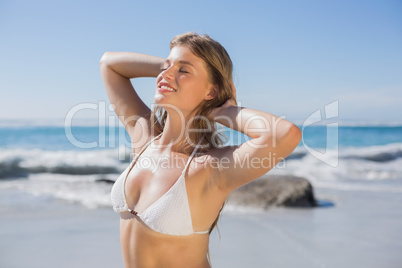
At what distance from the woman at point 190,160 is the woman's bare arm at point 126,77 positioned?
0.28 m

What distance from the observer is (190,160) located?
1977mm

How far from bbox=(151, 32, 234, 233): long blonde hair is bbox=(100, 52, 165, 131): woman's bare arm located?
0.31 metres

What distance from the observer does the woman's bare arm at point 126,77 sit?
2434mm

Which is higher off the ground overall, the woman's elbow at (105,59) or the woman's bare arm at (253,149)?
the woman's elbow at (105,59)

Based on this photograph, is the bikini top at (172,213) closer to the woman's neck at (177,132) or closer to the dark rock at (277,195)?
the woman's neck at (177,132)

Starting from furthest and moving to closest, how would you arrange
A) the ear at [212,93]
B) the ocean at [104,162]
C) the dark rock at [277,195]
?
the ocean at [104,162]
the dark rock at [277,195]
the ear at [212,93]

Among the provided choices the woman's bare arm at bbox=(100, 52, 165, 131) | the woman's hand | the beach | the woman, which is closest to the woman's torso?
the woman

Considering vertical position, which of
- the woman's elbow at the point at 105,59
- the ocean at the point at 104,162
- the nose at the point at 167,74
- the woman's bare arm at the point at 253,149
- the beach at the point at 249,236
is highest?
the woman's elbow at the point at 105,59

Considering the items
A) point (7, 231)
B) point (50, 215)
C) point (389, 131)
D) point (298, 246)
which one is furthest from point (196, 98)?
point (389, 131)

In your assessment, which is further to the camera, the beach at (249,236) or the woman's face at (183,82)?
the beach at (249,236)

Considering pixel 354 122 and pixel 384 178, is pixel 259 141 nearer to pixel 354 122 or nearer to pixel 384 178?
pixel 384 178

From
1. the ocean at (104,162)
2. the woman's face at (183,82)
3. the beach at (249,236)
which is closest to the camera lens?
the woman's face at (183,82)

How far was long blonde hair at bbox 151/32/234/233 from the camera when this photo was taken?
2.04 metres

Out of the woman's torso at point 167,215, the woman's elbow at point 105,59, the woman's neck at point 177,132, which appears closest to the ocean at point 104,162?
the woman's neck at point 177,132
